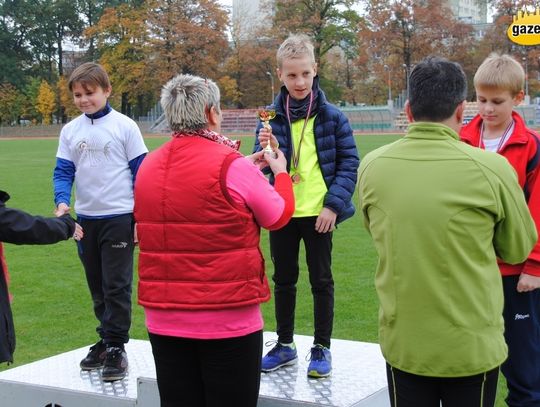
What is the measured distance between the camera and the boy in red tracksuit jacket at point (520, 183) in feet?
11.8

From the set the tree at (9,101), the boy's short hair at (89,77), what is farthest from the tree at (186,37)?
the boy's short hair at (89,77)

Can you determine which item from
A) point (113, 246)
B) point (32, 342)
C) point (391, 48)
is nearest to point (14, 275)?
point (32, 342)

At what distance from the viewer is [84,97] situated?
15.4 feet

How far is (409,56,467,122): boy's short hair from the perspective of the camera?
2.70m

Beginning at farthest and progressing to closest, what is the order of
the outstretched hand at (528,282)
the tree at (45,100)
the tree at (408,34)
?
1. the tree at (45,100)
2. the tree at (408,34)
3. the outstretched hand at (528,282)

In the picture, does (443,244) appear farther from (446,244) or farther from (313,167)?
(313,167)

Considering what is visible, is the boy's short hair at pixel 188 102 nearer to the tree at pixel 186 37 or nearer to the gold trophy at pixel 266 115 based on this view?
the gold trophy at pixel 266 115

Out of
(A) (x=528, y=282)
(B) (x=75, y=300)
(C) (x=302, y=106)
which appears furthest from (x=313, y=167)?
(B) (x=75, y=300)

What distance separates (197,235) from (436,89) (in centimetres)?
118

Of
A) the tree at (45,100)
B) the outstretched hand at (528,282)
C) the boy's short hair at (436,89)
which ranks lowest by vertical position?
the outstretched hand at (528,282)

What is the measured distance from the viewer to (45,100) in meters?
76.2

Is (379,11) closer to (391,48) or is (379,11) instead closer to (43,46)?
(391,48)

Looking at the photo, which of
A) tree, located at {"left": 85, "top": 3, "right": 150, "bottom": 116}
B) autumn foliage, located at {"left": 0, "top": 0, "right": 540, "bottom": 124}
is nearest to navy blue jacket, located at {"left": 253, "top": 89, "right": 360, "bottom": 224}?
autumn foliage, located at {"left": 0, "top": 0, "right": 540, "bottom": 124}

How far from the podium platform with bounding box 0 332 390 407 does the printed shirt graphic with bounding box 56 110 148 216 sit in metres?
1.05
